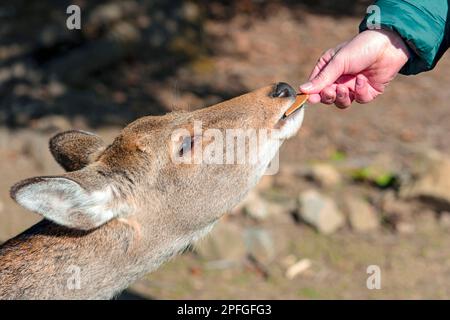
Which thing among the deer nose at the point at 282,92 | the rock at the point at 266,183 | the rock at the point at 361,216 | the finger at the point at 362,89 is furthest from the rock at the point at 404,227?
the deer nose at the point at 282,92

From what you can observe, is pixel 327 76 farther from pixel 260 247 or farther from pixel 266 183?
pixel 266 183

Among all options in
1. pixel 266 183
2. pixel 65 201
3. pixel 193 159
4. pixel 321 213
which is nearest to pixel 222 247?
pixel 321 213

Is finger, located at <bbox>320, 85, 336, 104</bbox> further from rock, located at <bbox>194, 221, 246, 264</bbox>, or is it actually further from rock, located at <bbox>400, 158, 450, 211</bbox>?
rock, located at <bbox>400, 158, 450, 211</bbox>

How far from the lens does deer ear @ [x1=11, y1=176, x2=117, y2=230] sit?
4.09m

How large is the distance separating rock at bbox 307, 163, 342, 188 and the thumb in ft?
12.3

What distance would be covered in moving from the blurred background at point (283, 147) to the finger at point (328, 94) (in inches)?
47.5

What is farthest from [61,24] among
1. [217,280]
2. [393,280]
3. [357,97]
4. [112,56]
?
[357,97]

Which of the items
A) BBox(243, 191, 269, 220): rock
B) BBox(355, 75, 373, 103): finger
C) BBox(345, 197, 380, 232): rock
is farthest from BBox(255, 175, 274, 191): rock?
BBox(355, 75, 373, 103): finger

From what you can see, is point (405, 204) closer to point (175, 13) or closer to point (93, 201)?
point (93, 201)

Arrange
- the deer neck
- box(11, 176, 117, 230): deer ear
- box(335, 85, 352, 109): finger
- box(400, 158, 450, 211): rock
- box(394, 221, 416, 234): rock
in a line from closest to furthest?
1. box(11, 176, 117, 230): deer ear
2. the deer neck
3. box(335, 85, 352, 109): finger
4. box(394, 221, 416, 234): rock
5. box(400, 158, 450, 211): rock

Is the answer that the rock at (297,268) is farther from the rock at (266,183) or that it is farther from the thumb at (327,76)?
the thumb at (327,76)

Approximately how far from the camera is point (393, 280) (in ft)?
23.7

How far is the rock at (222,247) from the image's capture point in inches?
301

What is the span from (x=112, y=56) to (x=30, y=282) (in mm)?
7563
